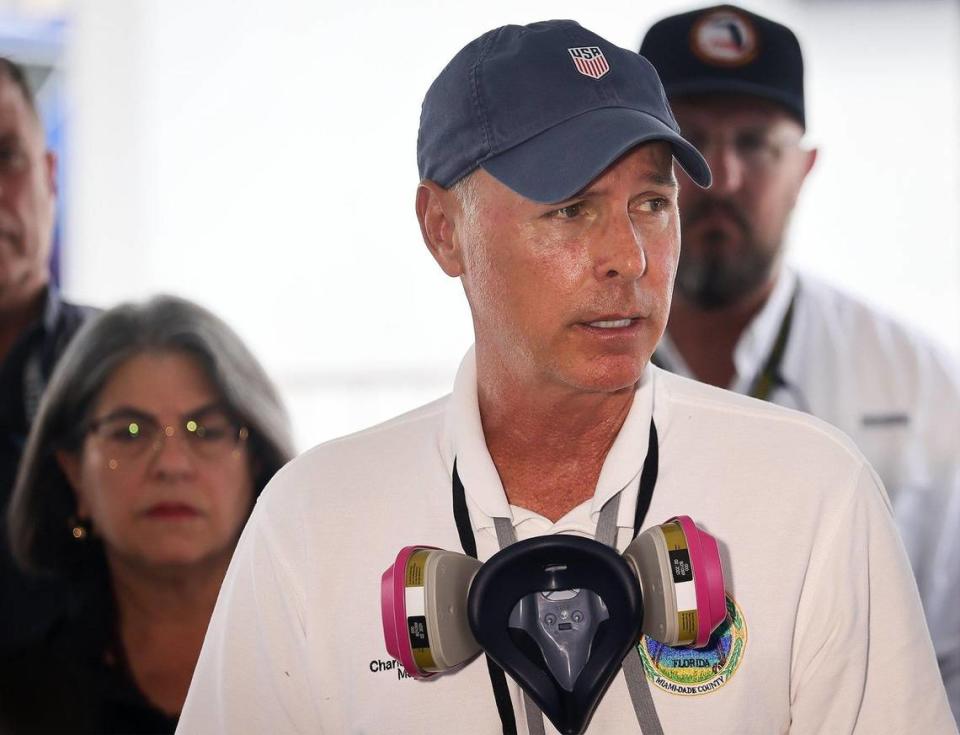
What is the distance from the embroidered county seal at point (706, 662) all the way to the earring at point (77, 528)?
107 cm

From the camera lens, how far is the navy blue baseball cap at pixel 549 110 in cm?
128

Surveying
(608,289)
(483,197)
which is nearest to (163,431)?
(483,197)

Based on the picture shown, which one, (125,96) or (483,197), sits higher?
(125,96)

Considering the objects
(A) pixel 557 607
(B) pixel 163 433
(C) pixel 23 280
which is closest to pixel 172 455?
(B) pixel 163 433

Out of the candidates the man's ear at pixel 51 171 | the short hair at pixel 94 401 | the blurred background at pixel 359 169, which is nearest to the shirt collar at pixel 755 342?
the short hair at pixel 94 401

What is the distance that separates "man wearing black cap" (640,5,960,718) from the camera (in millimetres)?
2096

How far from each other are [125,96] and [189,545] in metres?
2.99

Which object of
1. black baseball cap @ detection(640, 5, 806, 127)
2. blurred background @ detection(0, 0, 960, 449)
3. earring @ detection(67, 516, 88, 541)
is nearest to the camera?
earring @ detection(67, 516, 88, 541)

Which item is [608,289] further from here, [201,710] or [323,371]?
[323,371]

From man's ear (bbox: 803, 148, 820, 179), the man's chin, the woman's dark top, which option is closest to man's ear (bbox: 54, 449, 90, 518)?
the woman's dark top

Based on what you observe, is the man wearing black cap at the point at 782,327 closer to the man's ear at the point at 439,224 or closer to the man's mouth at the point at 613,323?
the man's ear at the point at 439,224

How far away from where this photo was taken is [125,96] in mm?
4395

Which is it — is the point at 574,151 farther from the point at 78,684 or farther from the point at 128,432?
the point at 78,684

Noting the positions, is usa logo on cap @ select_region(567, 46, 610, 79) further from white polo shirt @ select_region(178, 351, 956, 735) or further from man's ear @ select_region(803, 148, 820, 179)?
man's ear @ select_region(803, 148, 820, 179)
